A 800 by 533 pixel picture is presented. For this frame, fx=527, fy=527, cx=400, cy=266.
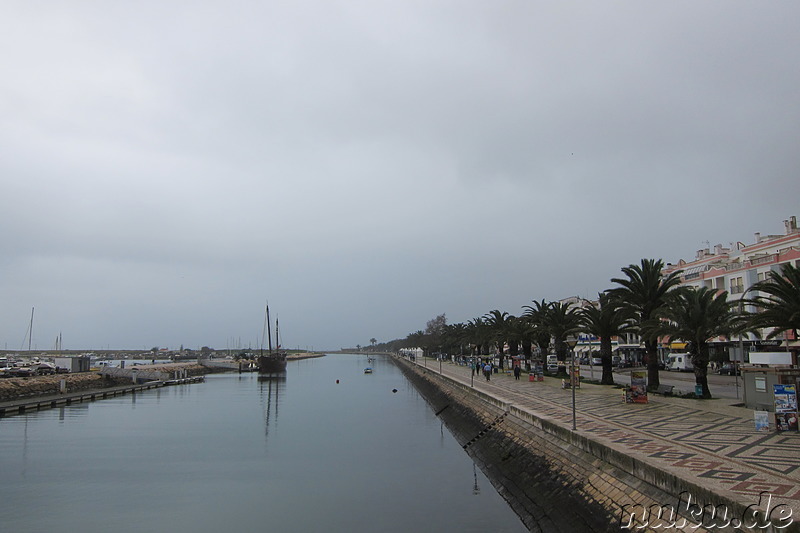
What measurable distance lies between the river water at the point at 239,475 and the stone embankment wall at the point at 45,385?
24.4ft

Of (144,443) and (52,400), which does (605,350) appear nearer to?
(144,443)

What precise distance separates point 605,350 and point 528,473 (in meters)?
20.6

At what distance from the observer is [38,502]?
18797 mm

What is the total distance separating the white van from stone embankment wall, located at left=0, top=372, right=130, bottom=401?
206ft

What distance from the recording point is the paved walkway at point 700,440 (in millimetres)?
10039

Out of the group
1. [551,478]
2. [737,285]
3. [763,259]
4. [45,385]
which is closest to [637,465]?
[551,478]

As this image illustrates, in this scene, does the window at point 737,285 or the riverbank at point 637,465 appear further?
the window at point 737,285

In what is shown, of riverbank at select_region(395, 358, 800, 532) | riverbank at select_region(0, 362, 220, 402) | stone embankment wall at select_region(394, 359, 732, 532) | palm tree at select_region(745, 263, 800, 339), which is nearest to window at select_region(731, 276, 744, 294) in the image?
riverbank at select_region(395, 358, 800, 532)

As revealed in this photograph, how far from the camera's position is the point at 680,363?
55531 mm

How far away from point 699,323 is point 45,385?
55.7 meters

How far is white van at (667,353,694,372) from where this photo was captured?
53.8 meters

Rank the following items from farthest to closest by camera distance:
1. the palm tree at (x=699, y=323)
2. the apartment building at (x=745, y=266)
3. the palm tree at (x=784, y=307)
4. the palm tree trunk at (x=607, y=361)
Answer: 1. the apartment building at (x=745, y=266)
2. the palm tree trunk at (x=607, y=361)
3. the palm tree at (x=699, y=323)
4. the palm tree at (x=784, y=307)

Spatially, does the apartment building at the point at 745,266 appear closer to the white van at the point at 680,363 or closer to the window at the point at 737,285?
the window at the point at 737,285
